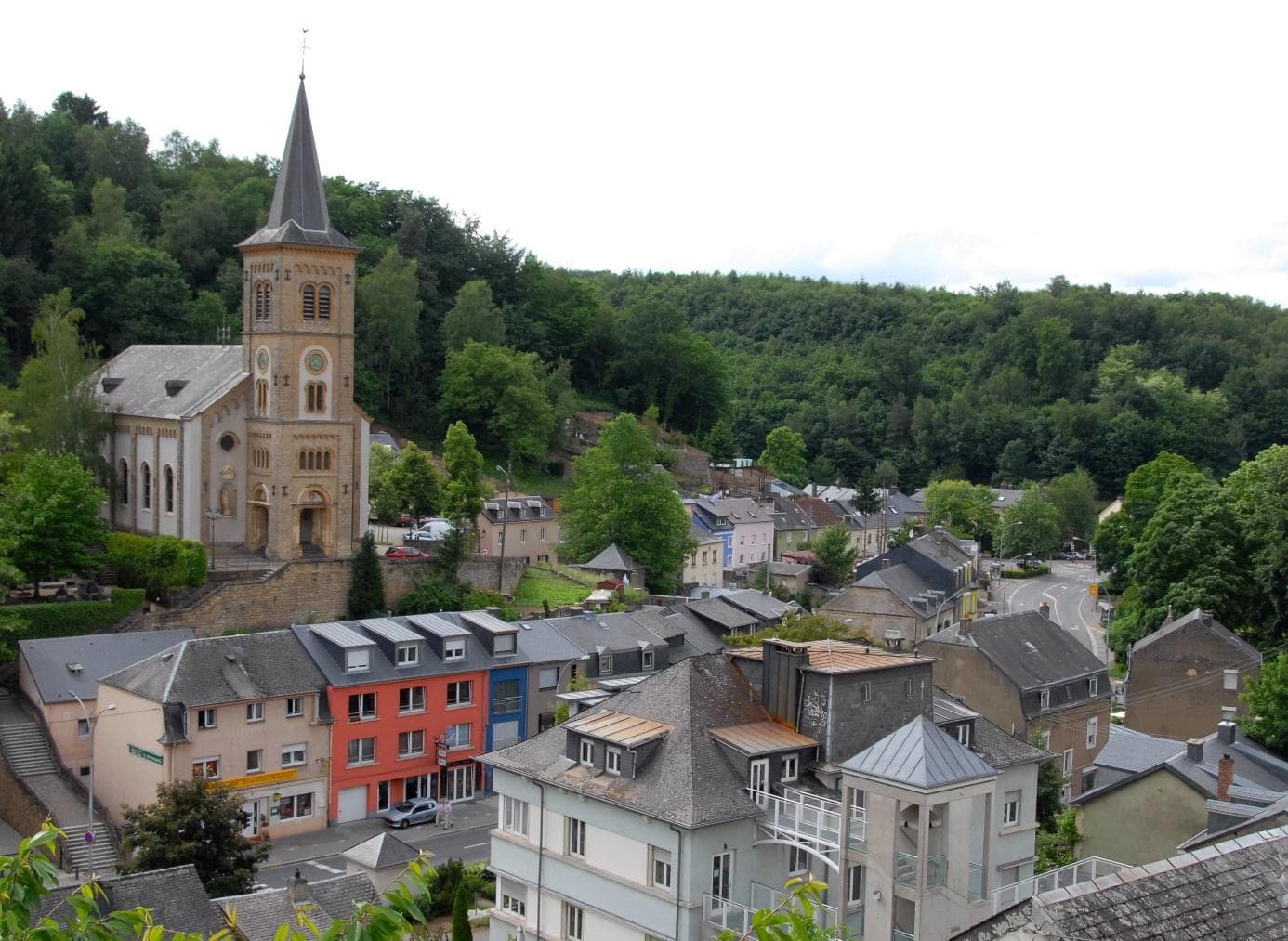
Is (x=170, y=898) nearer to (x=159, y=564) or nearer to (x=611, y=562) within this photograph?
(x=159, y=564)

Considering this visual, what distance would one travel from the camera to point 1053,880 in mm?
17656

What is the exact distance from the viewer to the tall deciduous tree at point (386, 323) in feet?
258

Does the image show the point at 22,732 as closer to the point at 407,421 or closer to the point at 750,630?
the point at 750,630

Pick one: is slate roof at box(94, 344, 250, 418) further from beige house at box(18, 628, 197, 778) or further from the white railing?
the white railing

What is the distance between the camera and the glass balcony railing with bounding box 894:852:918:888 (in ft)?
63.5

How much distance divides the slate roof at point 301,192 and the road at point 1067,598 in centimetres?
3702

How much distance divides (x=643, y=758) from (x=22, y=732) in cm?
2138

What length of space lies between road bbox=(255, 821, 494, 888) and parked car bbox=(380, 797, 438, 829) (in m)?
0.21

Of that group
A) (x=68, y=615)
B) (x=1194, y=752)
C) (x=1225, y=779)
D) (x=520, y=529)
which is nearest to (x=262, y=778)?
(x=68, y=615)

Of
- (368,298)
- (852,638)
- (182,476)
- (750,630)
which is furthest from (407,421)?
(852,638)

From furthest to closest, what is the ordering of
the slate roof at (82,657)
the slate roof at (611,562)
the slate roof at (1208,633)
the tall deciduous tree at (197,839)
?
the slate roof at (611,562), the slate roof at (1208,633), the slate roof at (82,657), the tall deciduous tree at (197,839)

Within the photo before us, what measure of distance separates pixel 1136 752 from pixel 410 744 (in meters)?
20.2

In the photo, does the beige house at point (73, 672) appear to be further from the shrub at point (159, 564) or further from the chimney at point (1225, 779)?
the chimney at point (1225, 779)

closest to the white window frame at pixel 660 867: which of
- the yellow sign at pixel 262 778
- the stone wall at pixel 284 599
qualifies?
the yellow sign at pixel 262 778
